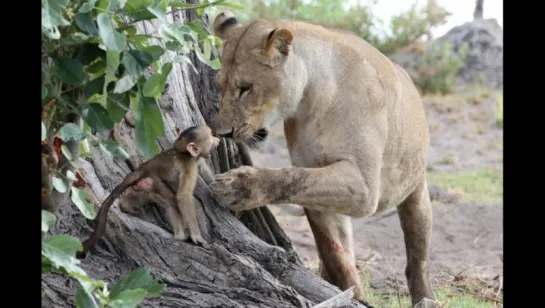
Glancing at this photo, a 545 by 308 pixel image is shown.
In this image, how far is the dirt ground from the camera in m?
8.44

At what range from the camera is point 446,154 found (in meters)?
12.7

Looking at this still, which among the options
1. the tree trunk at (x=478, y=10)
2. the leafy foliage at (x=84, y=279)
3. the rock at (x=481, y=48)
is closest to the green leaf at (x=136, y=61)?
the leafy foliage at (x=84, y=279)

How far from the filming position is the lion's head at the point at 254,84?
16.8ft

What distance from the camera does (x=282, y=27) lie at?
5.16 m

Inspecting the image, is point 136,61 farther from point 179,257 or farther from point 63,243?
point 179,257

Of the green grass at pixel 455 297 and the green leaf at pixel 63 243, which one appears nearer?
the green leaf at pixel 63 243

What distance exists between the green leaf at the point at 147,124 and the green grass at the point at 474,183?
7.70 metres

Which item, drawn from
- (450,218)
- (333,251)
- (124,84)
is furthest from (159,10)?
(450,218)

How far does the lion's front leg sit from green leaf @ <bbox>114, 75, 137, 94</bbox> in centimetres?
140

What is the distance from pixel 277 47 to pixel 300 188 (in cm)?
79

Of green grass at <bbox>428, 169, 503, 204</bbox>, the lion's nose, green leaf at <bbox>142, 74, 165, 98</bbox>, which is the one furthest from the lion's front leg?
green grass at <bbox>428, 169, 503, 204</bbox>

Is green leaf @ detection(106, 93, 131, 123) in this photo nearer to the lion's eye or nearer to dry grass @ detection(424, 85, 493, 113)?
the lion's eye

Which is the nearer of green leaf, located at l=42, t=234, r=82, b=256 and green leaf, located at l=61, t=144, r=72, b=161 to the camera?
green leaf, located at l=42, t=234, r=82, b=256

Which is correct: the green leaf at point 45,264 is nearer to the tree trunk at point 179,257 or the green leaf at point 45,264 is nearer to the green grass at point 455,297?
the tree trunk at point 179,257
